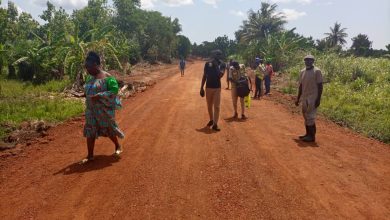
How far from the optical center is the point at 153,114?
1095 cm

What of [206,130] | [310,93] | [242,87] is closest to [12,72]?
[242,87]

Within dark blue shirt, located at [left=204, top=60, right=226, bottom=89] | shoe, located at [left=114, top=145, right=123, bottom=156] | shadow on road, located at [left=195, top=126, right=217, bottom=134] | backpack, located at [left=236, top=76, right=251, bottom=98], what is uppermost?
dark blue shirt, located at [left=204, top=60, right=226, bottom=89]

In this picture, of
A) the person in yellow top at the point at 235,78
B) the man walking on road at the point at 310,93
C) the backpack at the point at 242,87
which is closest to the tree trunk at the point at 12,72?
the person in yellow top at the point at 235,78

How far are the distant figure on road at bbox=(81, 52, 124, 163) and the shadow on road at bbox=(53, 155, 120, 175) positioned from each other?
131mm

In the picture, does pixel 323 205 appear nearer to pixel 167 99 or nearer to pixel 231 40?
pixel 167 99

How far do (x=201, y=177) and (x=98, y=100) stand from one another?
2087mm

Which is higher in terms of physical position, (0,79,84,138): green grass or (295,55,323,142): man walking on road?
(295,55,323,142): man walking on road

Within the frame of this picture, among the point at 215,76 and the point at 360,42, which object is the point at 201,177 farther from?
the point at 360,42

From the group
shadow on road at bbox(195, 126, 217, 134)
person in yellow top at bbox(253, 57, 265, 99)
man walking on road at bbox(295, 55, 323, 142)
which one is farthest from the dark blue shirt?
person in yellow top at bbox(253, 57, 265, 99)

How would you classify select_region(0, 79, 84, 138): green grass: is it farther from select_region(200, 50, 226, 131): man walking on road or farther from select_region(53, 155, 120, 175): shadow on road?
select_region(200, 50, 226, 131): man walking on road

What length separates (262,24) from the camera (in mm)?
Answer: 48344

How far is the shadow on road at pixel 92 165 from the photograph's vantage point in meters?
6.08

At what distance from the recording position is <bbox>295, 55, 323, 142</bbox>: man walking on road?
795 centimetres

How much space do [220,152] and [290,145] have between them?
1.61m
